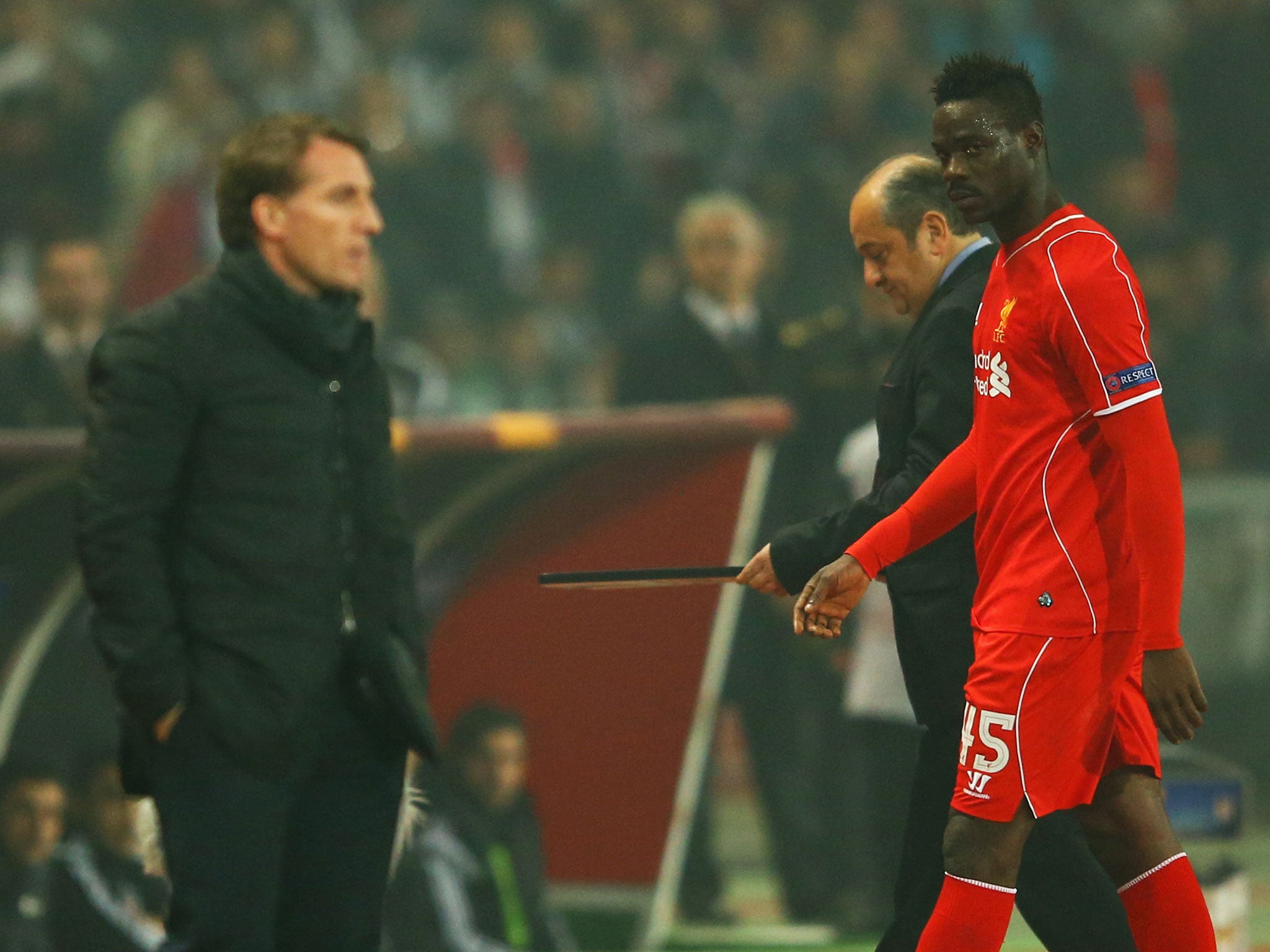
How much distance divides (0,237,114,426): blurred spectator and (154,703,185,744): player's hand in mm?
3202

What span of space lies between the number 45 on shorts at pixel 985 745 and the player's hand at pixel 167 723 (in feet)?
4.06

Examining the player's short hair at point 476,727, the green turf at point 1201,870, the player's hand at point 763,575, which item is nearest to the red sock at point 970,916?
the player's hand at point 763,575

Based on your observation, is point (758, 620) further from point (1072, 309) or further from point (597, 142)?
point (597, 142)

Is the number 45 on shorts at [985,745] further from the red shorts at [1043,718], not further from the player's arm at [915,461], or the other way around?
the player's arm at [915,461]

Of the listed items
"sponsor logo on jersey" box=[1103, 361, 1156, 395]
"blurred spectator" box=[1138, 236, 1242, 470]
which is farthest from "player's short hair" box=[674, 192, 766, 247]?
"sponsor logo on jersey" box=[1103, 361, 1156, 395]

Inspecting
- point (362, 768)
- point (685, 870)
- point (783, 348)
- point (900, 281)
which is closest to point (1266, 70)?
point (783, 348)

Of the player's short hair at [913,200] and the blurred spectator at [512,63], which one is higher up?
the blurred spectator at [512,63]

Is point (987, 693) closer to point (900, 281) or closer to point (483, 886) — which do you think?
point (900, 281)

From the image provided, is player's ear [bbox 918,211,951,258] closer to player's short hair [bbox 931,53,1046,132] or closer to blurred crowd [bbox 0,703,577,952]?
player's short hair [bbox 931,53,1046,132]

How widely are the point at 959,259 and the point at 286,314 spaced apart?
1.27 meters

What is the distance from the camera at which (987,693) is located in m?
3.14

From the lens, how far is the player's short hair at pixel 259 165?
3115mm

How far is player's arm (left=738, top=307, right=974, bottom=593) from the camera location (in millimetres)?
3432

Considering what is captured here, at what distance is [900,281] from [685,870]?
3.24 m
